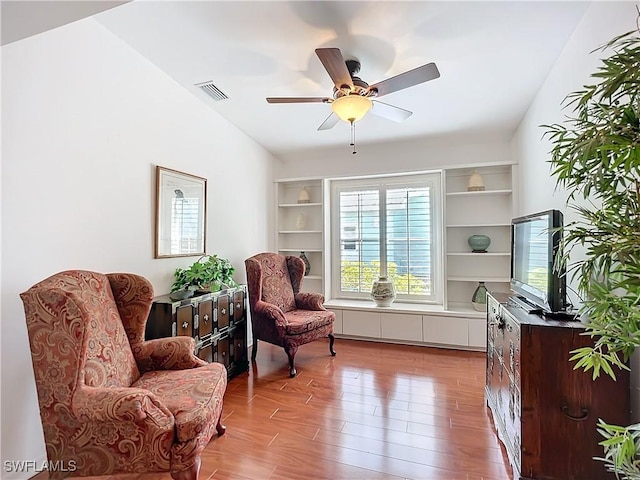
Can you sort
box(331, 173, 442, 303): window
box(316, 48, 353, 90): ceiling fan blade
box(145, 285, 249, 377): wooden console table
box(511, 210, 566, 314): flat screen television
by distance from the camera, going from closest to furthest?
box(511, 210, 566, 314): flat screen television
box(316, 48, 353, 90): ceiling fan blade
box(145, 285, 249, 377): wooden console table
box(331, 173, 442, 303): window

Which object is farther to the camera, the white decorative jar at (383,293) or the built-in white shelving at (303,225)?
the built-in white shelving at (303,225)

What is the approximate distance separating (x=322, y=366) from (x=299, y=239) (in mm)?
2073

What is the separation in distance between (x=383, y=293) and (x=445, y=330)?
85 cm

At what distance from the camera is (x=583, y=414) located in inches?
62.1

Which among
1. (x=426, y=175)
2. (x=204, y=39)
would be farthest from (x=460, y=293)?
(x=204, y=39)

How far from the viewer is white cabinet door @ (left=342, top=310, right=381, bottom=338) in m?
4.22

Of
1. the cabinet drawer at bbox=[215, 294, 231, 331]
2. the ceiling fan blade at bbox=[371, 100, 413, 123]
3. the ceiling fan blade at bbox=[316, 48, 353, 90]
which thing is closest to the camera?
the ceiling fan blade at bbox=[316, 48, 353, 90]

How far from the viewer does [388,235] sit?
4.55m

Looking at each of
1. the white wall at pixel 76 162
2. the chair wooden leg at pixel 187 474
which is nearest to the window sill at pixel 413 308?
the white wall at pixel 76 162

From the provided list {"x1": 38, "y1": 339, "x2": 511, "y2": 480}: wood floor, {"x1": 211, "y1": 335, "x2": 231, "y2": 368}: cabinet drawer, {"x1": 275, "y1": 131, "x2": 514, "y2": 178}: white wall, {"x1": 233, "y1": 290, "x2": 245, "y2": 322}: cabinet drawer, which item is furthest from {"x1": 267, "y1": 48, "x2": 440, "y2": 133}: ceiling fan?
{"x1": 38, "y1": 339, "x2": 511, "y2": 480}: wood floor

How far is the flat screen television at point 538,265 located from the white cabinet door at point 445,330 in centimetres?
147

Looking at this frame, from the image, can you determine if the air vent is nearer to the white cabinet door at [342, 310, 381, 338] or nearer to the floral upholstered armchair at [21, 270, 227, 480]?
the floral upholstered armchair at [21, 270, 227, 480]

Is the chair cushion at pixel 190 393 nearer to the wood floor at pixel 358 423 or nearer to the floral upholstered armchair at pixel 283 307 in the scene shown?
the wood floor at pixel 358 423

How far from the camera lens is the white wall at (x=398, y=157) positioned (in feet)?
12.9
